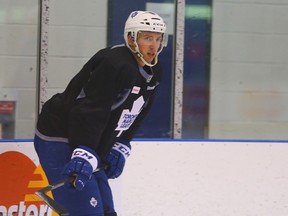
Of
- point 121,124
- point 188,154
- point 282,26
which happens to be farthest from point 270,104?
point 121,124

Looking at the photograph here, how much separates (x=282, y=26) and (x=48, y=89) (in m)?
1.58

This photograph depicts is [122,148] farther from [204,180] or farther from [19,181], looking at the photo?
[204,180]

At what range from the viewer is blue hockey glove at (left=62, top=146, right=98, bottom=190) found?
9.32ft

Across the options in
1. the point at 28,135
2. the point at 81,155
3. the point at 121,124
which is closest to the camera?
the point at 81,155

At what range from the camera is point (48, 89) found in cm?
447

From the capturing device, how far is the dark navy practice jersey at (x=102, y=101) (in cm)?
291

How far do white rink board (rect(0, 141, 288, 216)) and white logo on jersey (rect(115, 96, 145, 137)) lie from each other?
1139 mm

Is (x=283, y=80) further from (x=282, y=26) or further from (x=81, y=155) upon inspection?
(x=81, y=155)

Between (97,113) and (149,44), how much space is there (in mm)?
384

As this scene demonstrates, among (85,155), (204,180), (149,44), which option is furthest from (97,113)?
(204,180)

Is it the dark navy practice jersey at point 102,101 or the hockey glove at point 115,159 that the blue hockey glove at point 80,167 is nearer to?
the dark navy practice jersey at point 102,101

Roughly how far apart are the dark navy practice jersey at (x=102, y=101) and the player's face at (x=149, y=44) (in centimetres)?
5

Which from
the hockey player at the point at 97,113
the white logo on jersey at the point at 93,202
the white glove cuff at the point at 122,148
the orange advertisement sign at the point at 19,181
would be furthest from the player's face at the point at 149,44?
the orange advertisement sign at the point at 19,181

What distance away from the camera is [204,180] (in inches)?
175
